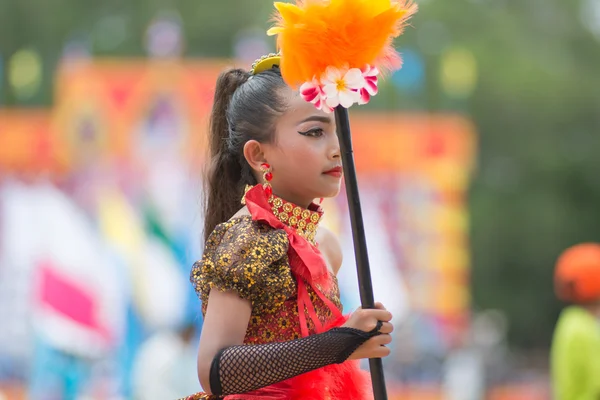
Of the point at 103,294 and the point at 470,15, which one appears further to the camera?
the point at 470,15

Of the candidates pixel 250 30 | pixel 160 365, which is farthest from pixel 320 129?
pixel 250 30

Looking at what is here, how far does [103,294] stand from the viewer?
39.5ft

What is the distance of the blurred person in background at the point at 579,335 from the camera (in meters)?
5.25

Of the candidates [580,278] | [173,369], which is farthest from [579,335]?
[173,369]

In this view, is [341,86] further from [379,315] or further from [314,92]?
[379,315]

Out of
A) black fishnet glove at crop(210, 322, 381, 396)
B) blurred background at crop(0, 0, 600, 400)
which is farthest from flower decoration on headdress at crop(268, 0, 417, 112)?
blurred background at crop(0, 0, 600, 400)

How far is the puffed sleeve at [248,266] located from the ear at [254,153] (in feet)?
0.58

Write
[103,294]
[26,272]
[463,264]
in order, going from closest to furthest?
[103,294]
[26,272]
[463,264]

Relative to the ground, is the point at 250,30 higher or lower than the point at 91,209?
higher

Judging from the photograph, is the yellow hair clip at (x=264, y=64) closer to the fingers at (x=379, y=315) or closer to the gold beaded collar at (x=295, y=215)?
the gold beaded collar at (x=295, y=215)

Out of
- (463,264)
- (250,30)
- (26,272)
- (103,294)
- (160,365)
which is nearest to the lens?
(160,365)

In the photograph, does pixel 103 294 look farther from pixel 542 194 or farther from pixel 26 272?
pixel 542 194

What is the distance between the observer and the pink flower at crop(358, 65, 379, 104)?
244 centimetres

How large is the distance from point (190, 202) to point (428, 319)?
10.7 feet
